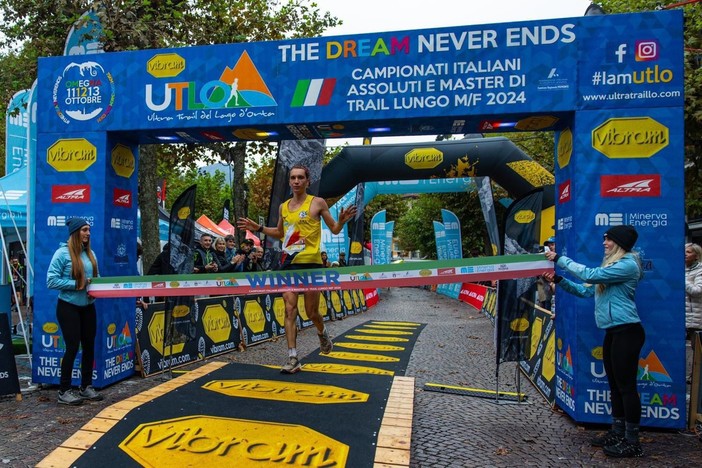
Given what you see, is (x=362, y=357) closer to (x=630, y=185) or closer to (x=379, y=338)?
(x=379, y=338)

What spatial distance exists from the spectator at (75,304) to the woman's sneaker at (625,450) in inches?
197

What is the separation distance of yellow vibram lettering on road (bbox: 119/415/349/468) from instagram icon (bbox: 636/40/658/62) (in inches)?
171

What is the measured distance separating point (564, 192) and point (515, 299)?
128 centimetres

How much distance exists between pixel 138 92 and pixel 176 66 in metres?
0.54

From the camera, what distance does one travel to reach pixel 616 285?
4.31 m

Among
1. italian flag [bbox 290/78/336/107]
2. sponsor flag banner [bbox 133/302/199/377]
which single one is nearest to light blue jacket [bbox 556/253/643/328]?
italian flag [bbox 290/78/336/107]

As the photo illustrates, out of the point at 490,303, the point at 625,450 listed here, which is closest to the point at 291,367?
the point at 625,450

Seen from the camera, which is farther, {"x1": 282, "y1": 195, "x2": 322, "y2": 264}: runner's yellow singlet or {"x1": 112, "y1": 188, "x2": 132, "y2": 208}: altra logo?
{"x1": 112, "y1": 188, "x2": 132, "y2": 208}: altra logo

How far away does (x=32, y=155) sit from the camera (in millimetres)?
7684

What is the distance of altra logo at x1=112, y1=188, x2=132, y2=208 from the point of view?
637 cm

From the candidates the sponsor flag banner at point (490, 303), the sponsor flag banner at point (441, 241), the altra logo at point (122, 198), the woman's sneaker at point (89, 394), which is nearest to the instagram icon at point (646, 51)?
the altra logo at point (122, 198)

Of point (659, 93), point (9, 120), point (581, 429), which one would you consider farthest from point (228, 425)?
point (9, 120)

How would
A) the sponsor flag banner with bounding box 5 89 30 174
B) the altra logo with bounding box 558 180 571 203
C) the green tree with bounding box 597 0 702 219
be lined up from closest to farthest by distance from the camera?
the altra logo with bounding box 558 180 571 203
the green tree with bounding box 597 0 702 219
the sponsor flag banner with bounding box 5 89 30 174

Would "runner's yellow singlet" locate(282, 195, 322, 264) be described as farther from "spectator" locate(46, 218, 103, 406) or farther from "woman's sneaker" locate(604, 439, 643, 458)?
"woman's sneaker" locate(604, 439, 643, 458)
